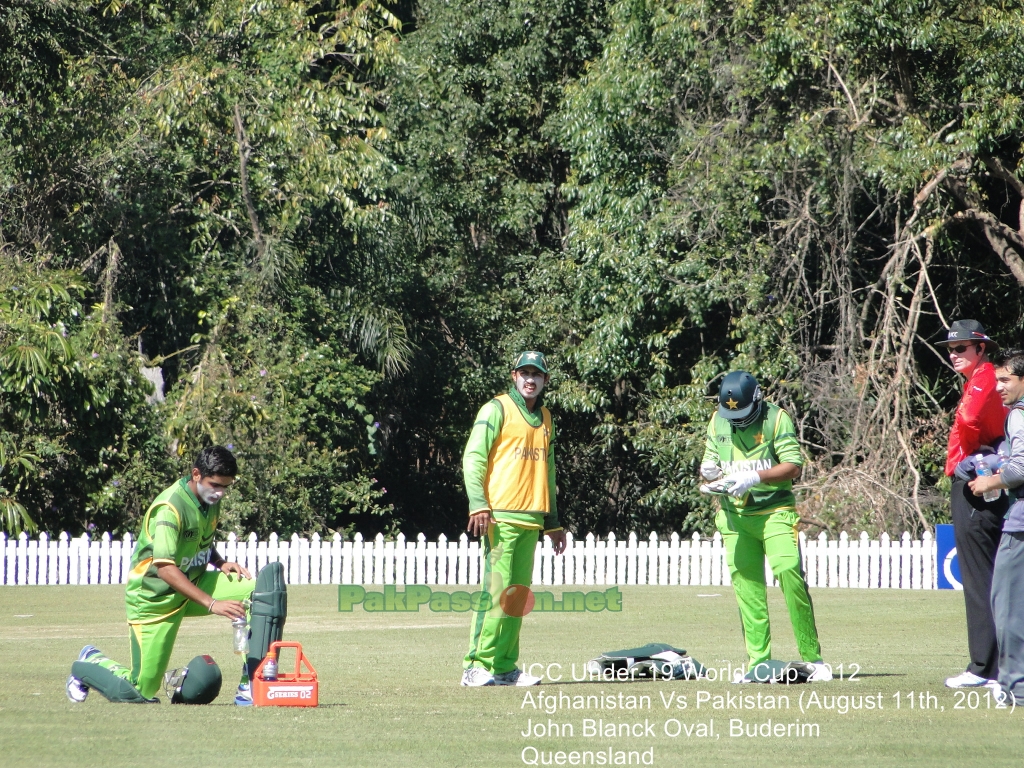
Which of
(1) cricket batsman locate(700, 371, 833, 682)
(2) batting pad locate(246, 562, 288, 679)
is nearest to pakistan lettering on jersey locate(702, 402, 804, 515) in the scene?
(1) cricket batsman locate(700, 371, 833, 682)

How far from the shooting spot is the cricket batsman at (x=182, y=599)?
745cm

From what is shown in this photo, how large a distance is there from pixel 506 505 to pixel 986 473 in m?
2.83

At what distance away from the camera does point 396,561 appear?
2133 centimetres

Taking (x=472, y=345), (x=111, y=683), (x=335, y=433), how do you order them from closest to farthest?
Answer: (x=111, y=683), (x=335, y=433), (x=472, y=345)

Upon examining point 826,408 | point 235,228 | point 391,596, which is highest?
point 235,228

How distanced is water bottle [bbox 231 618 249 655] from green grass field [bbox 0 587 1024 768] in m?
0.32

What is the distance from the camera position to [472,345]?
93.5ft

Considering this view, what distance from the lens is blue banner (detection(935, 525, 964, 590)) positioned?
1740 cm

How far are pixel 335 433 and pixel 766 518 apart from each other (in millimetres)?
17672

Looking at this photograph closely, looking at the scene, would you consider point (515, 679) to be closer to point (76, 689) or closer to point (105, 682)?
point (105, 682)

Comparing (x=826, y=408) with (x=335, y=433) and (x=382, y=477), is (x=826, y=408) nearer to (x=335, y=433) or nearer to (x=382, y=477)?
(x=335, y=433)

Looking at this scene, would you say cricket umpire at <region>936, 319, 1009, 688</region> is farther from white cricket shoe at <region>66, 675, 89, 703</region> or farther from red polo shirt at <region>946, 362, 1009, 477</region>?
white cricket shoe at <region>66, 675, 89, 703</region>

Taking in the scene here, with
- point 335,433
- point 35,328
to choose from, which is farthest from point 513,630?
point 335,433

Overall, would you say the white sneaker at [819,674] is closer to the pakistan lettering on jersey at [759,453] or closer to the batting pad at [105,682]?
the pakistan lettering on jersey at [759,453]
